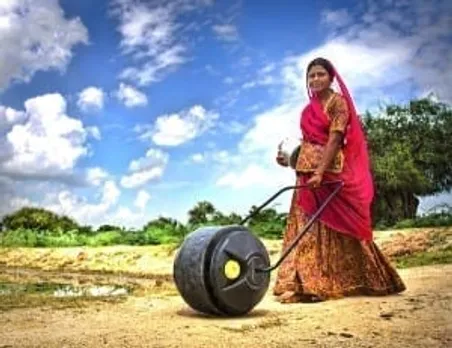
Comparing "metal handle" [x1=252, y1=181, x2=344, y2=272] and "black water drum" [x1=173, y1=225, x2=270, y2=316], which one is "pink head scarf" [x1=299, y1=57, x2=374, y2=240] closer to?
"metal handle" [x1=252, y1=181, x2=344, y2=272]

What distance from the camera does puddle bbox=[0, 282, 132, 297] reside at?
9180mm

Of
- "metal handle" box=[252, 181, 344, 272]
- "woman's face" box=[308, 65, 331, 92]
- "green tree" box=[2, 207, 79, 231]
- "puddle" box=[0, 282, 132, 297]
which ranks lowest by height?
"puddle" box=[0, 282, 132, 297]

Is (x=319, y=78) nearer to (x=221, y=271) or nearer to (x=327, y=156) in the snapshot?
(x=327, y=156)

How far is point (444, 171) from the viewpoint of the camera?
2505 centimetres

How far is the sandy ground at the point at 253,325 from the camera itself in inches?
185

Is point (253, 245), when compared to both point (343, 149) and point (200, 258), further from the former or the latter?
point (343, 149)

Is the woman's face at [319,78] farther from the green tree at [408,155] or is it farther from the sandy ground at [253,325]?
the green tree at [408,155]

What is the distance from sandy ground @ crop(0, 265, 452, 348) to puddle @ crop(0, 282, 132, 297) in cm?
220

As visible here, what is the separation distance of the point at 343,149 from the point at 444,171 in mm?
19405

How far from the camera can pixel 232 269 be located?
566 cm

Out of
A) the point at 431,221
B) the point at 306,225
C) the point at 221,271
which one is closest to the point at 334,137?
the point at 306,225

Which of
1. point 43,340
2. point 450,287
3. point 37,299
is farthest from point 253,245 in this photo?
point 37,299

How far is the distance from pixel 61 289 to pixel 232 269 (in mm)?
4916

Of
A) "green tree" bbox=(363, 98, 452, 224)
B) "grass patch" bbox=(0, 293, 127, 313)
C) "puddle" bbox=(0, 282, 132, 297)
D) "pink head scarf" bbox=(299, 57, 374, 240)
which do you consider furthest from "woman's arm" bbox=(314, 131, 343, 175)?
"green tree" bbox=(363, 98, 452, 224)
